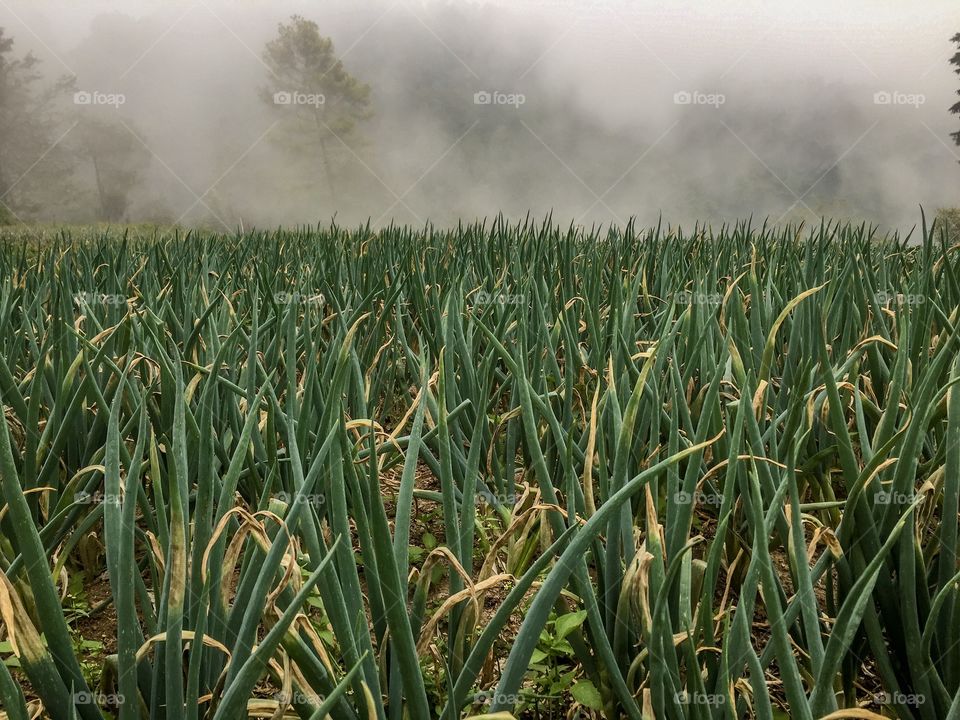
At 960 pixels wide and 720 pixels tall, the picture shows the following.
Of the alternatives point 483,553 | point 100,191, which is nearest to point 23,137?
point 100,191

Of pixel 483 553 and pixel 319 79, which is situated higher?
pixel 319 79

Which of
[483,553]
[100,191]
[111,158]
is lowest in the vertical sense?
[483,553]

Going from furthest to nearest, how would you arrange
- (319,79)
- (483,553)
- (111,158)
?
(111,158), (319,79), (483,553)

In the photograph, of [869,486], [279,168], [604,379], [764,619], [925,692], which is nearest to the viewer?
[925,692]

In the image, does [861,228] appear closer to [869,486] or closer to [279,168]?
[869,486]

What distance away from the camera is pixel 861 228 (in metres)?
3.09

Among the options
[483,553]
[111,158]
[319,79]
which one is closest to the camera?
[483,553]

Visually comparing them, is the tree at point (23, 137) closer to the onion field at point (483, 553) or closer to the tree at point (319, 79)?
the tree at point (319, 79)

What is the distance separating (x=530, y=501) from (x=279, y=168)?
3761 centimetres

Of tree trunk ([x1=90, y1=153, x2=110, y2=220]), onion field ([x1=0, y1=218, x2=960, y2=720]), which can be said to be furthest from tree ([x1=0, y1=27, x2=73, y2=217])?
onion field ([x1=0, y1=218, x2=960, y2=720])

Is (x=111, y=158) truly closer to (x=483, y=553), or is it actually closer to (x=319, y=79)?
(x=319, y=79)

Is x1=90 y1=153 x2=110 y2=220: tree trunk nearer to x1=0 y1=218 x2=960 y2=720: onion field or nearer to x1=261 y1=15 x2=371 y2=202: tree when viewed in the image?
x1=261 y1=15 x2=371 y2=202: tree

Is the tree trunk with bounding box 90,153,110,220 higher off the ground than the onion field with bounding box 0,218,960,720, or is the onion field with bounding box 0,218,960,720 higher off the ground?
the tree trunk with bounding box 90,153,110,220

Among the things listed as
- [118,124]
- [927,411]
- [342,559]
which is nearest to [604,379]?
[927,411]
